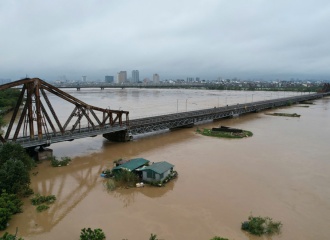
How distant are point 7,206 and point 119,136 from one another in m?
19.6

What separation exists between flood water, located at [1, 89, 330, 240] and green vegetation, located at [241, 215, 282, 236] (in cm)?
40

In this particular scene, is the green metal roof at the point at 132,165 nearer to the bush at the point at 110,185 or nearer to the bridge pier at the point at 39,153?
the bush at the point at 110,185

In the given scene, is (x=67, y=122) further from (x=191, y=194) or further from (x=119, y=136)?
(x=191, y=194)

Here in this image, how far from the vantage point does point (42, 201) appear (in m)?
18.4

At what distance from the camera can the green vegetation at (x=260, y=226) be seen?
49.4 ft

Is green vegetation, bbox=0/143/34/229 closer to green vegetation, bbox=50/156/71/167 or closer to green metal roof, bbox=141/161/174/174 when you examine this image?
green vegetation, bbox=50/156/71/167

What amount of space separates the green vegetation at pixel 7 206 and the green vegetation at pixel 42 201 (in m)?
0.97

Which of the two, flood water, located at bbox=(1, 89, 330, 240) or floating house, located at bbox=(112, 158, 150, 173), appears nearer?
flood water, located at bbox=(1, 89, 330, 240)

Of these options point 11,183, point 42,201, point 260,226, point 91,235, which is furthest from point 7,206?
point 260,226

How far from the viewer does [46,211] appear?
17.2 metres

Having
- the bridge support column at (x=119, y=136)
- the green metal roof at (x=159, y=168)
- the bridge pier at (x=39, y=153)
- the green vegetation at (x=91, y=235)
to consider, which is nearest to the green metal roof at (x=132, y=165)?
the green metal roof at (x=159, y=168)

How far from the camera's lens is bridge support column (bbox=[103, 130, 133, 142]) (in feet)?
115

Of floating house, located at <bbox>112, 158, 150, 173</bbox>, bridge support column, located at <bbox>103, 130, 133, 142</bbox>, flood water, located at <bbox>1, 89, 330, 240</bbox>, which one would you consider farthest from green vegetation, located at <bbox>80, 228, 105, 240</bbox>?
bridge support column, located at <bbox>103, 130, 133, 142</bbox>

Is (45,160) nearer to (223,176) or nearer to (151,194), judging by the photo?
(151,194)
